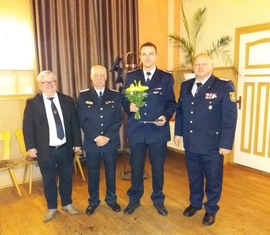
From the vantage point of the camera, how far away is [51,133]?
2.40 m

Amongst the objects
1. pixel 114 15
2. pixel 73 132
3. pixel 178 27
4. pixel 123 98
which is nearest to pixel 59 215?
pixel 73 132

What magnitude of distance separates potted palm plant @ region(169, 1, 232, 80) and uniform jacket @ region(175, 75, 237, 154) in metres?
2.04

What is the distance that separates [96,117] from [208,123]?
40.0 inches

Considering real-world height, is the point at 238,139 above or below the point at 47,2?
below

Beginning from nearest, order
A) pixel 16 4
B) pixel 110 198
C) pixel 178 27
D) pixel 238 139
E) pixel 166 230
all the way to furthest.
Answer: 1. pixel 166 230
2. pixel 110 198
3. pixel 16 4
4. pixel 238 139
5. pixel 178 27

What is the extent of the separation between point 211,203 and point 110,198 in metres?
0.98

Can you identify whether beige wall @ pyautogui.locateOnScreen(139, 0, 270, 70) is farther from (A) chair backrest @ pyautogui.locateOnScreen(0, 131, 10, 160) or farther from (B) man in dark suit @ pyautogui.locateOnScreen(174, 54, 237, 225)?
(A) chair backrest @ pyautogui.locateOnScreen(0, 131, 10, 160)

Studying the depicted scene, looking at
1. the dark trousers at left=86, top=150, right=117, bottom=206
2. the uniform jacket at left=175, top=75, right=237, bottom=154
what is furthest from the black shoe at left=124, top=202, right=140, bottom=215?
the uniform jacket at left=175, top=75, right=237, bottom=154

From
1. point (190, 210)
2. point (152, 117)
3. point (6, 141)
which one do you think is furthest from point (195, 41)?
point (6, 141)

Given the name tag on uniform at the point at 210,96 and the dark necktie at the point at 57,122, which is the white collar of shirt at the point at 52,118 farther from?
the name tag on uniform at the point at 210,96

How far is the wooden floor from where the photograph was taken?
234 centimetres

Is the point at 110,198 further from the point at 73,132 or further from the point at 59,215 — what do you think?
the point at 73,132

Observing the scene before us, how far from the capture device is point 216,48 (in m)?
4.21

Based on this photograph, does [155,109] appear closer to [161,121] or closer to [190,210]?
[161,121]
